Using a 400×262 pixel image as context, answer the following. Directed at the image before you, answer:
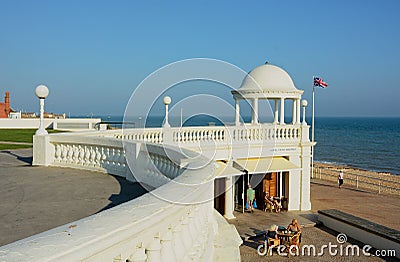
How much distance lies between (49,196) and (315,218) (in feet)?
52.4

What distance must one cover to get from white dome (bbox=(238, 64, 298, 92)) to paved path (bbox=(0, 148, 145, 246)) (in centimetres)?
1390

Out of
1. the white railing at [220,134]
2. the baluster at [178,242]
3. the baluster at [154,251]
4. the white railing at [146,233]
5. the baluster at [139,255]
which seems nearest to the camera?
the white railing at [146,233]

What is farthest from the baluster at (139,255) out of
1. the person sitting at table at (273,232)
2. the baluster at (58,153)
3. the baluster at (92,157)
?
the person sitting at table at (273,232)

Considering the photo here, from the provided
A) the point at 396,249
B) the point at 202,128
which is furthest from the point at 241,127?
the point at 396,249

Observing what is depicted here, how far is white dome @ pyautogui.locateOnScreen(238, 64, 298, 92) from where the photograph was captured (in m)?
22.2

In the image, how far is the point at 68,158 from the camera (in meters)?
Answer: 11.4

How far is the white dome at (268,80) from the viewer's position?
875 inches

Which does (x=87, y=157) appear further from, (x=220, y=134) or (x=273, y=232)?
(x=220, y=134)

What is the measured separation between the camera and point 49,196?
725cm

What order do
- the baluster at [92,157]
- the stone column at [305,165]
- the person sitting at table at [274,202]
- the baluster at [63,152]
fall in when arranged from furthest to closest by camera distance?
the stone column at [305,165]
the person sitting at table at [274,202]
the baluster at [63,152]
the baluster at [92,157]

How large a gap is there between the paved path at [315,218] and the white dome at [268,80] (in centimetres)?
686

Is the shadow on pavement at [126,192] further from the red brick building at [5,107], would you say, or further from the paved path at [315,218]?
the red brick building at [5,107]

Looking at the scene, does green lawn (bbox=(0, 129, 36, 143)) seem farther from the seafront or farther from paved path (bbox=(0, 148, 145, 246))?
paved path (bbox=(0, 148, 145, 246))

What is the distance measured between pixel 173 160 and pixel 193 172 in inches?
91.7
